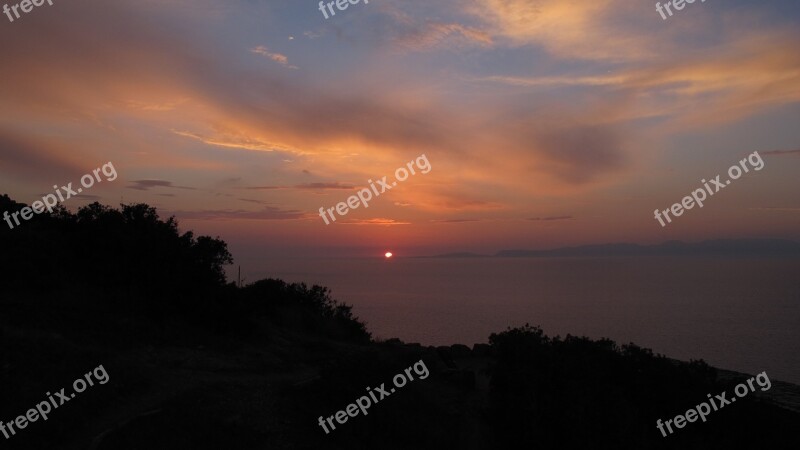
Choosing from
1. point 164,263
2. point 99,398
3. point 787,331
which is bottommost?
point 787,331

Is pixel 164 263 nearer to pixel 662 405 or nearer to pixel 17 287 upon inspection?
pixel 17 287

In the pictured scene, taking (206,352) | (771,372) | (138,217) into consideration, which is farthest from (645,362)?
(771,372)

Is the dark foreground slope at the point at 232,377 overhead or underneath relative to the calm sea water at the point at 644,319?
overhead

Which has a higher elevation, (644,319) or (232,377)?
(232,377)

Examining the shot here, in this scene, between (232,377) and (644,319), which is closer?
(232,377)

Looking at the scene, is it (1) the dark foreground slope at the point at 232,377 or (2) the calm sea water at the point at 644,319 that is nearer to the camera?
(1) the dark foreground slope at the point at 232,377

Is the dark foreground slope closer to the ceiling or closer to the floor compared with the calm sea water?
closer to the ceiling

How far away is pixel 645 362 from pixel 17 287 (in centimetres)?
1842

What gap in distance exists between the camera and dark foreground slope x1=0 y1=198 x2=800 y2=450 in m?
11.3

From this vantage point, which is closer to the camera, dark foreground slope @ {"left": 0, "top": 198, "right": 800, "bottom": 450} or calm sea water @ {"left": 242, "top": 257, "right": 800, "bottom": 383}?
dark foreground slope @ {"left": 0, "top": 198, "right": 800, "bottom": 450}

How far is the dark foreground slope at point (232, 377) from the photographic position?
11.3m

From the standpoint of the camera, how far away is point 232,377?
15156 mm

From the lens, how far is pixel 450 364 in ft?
63.4

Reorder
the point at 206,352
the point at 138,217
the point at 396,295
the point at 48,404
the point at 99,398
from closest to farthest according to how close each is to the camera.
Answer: the point at 48,404, the point at 99,398, the point at 206,352, the point at 138,217, the point at 396,295
